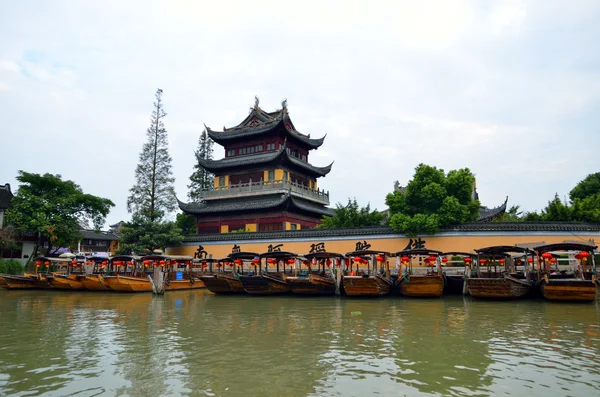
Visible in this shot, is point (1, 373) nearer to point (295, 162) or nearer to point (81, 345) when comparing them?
point (81, 345)

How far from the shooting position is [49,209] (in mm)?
32719

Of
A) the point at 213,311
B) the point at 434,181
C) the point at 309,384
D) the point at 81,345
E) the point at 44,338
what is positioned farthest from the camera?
the point at 434,181

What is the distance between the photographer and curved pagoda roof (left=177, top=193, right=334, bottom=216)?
32.6 meters

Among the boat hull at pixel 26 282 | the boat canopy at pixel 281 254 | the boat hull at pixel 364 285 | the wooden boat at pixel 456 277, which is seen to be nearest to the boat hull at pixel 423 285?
the boat hull at pixel 364 285

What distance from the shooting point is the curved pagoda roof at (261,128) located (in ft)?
120

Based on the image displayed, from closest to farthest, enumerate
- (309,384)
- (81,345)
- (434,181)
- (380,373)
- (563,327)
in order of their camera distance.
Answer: (309,384), (380,373), (81,345), (563,327), (434,181)

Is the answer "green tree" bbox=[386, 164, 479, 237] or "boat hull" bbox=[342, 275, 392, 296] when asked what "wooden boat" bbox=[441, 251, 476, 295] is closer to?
"green tree" bbox=[386, 164, 479, 237]

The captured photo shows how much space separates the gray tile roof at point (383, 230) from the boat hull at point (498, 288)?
5.07 metres

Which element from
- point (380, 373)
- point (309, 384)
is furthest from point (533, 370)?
point (309, 384)

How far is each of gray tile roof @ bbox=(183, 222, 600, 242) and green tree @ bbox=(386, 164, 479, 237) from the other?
37.2 inches

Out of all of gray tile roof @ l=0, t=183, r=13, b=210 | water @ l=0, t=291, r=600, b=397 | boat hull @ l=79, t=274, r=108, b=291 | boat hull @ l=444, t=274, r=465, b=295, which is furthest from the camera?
gray tile roof @ l=0, t=183, r=13, b=210

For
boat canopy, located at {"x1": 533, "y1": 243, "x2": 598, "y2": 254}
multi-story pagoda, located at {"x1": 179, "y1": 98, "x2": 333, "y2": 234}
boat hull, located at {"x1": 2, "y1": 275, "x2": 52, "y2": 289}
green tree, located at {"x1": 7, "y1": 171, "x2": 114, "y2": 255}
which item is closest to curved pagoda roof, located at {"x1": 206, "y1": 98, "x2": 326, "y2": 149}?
multi-story pagoda, located at {"x1": 179, "y1": 98, "x2": 333, "y2": 234}

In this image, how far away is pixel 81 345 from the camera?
31.7ft

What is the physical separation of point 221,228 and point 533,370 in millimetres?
29942
